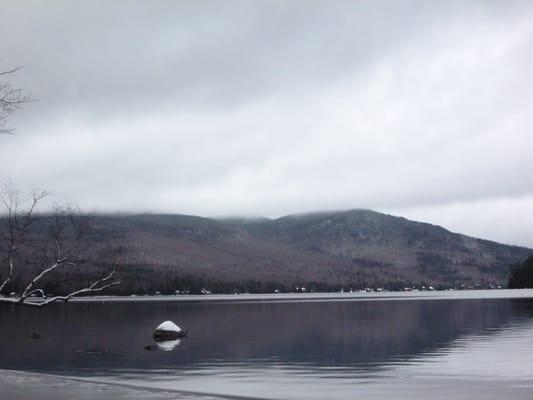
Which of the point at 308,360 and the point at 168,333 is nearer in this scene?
the point at 308,360

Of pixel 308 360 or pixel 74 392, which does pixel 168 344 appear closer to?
pixel 308 360

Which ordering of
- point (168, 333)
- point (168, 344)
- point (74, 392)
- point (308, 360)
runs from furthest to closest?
point (168, 333), point (168, 344), point (308, 360), point (74, 392)

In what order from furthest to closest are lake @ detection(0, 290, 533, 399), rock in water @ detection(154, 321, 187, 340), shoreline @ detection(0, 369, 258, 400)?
rock in water @ detection(154, 321, 187, 340)
lake @ detection(0, 290, 533, 399)
shoreline @ detection(0, 369, 258, 400)

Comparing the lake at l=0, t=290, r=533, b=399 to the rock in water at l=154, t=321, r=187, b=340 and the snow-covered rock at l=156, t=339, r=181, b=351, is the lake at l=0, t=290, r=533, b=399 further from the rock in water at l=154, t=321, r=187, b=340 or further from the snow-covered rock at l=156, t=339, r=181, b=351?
the rock in water at l=154, t=321, r=187, b=340

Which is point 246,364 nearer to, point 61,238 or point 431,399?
point 431,399

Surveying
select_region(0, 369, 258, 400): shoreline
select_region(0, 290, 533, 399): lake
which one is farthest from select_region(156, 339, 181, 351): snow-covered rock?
select_region(0, 369, 258, 400): shoreline

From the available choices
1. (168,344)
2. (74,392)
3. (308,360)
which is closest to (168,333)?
(168,344)

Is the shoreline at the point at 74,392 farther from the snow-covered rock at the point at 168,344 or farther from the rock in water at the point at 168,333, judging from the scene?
the rock in water at the point at 168,333

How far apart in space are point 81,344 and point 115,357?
572 inches

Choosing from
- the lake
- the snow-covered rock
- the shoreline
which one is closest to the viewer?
the shoreline

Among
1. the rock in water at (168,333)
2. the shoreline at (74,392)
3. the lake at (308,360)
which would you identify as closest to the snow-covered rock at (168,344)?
the lake at (308,360)

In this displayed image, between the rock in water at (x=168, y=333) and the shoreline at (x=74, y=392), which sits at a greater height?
the rock in water at (x=168, y=333)

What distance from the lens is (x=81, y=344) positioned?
68.6 meters

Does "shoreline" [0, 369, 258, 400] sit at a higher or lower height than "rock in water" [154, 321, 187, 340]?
lower
